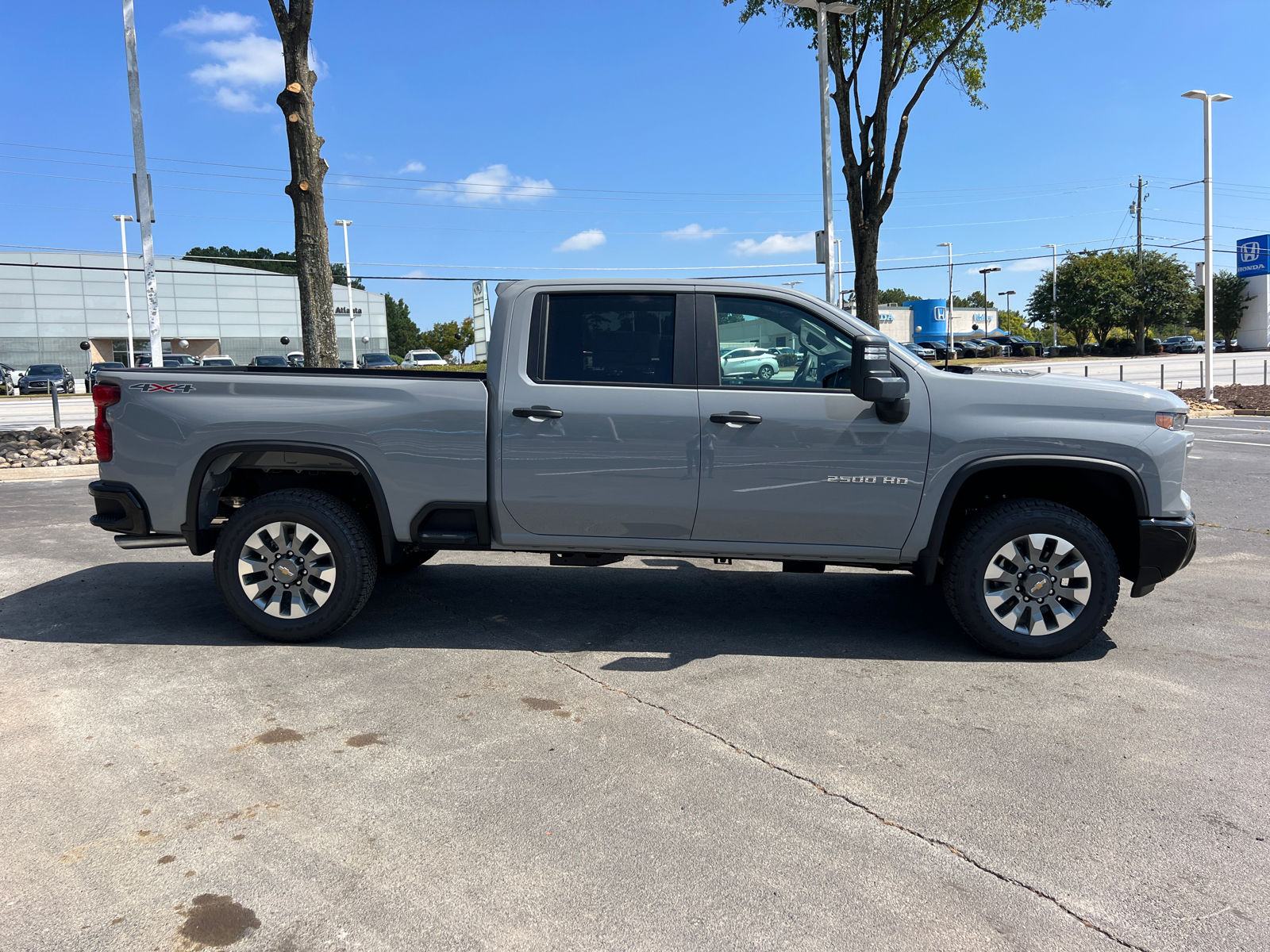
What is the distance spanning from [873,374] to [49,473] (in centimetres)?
1237

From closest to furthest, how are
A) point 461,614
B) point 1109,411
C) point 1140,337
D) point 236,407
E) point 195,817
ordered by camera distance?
point 195,817 → point 1109,411 → point 236,407 → point 461,614 → point 1140,337

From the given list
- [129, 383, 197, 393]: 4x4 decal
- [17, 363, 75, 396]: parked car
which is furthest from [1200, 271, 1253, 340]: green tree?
[129, 383, 197, 393]: 4x4 decal

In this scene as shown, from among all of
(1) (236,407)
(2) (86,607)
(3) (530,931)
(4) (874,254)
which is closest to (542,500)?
(1) (236,407)

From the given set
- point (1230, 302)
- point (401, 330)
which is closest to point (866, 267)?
point (1230, 302)

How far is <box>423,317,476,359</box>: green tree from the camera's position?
307 ft

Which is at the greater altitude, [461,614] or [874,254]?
[874,254]

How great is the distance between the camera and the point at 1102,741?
3.95 m

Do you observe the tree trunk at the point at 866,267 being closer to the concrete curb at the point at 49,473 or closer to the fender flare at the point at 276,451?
the concrete curb at the point at 49,473

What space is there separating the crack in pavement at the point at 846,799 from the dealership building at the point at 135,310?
62.5m

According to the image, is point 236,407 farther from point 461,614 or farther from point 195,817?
point 195,817

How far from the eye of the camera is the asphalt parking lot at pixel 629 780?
2738 mm

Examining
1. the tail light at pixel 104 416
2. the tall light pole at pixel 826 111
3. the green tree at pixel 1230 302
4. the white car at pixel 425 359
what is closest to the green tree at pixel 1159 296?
the green tree at pixel 1230 302

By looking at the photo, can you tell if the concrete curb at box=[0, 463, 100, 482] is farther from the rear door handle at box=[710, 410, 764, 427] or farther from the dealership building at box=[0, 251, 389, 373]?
the dealership building at box=[0, 251, 389, 373]

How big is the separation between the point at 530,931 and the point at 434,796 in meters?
0.91
